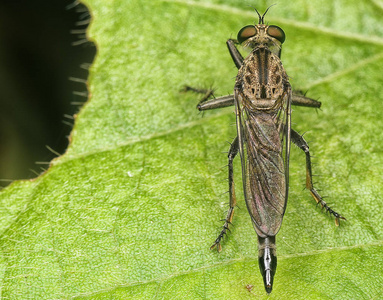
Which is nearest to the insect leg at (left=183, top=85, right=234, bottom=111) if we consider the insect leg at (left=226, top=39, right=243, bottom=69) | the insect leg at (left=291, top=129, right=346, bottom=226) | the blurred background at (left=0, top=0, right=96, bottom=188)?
the insect leg at (left=226, top=39, right=243, bottom=69)

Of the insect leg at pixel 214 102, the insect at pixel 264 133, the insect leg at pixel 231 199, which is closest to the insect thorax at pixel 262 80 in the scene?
the insect at pixel 264 133

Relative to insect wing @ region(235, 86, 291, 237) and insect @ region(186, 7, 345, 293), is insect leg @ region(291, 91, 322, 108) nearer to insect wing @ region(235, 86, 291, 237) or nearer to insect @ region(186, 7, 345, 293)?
insect @ region(186, 7, 345, 293)

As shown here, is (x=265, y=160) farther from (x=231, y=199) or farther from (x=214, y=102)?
(x=214, y=102)

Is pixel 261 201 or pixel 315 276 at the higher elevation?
pixel 261 201

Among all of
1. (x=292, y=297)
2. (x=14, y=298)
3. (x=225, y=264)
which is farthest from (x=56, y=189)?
(x=292, y=297)

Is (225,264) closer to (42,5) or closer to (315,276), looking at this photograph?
(315,276)

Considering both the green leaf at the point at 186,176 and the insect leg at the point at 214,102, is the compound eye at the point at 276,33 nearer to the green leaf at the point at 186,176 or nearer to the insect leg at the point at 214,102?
the green leaf at the point at 186,176
